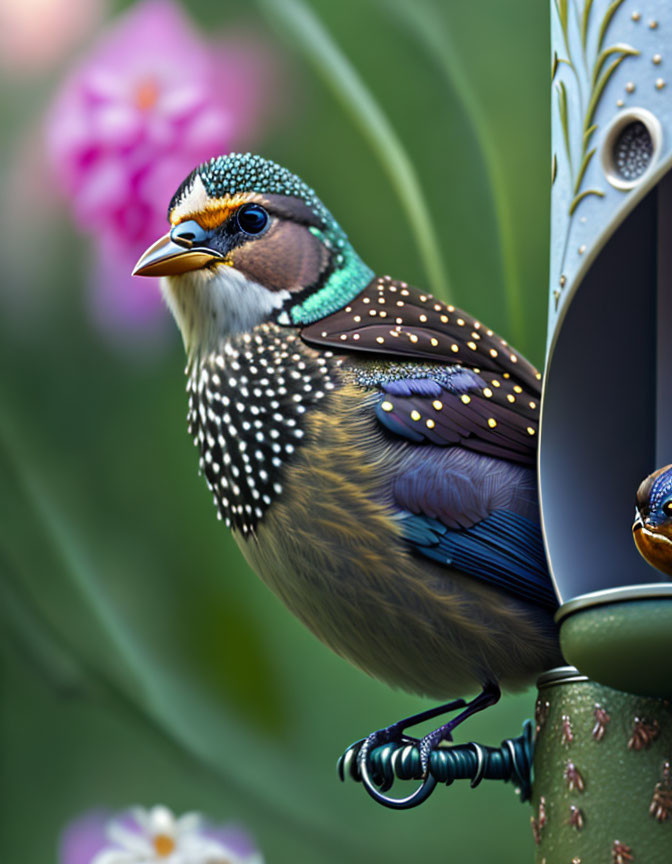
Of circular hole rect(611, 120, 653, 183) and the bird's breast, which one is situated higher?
circular hole rect(611, 120, 653, 183)

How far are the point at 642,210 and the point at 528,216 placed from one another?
3.08 ft

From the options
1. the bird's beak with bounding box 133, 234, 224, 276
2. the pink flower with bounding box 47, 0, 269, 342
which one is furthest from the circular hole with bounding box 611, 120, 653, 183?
the pink flower with bounding box 47, 0, 269, 342

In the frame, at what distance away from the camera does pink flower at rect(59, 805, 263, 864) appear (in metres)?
1.72

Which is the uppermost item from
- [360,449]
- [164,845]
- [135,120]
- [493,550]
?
[135,120]

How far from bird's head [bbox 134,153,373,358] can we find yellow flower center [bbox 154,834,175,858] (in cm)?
106

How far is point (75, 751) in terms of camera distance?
1821mm

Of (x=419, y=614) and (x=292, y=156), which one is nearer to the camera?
(x=419, y=614)

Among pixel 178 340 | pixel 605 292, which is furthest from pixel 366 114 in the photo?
pixel 605 292

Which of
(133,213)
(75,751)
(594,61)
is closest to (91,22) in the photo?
(133,213)

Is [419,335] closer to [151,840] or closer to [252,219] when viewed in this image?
[252,219]

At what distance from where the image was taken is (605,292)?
851 millimetres

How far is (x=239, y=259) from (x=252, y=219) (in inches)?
1.5

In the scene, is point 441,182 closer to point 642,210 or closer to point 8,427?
point 8,427

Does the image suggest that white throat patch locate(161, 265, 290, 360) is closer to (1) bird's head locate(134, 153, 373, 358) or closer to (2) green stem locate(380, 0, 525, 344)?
(1) bird's head locate(134, 153, 373, 358)
